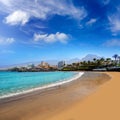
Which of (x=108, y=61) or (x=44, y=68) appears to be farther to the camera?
(x=44, y=68)

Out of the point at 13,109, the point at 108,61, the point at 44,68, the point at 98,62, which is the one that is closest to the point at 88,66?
the point at 98,62

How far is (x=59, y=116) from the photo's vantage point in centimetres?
669

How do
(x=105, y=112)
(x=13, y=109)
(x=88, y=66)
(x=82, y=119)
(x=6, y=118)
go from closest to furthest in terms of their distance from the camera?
(x=82, y=119), (x=6, y=118), (x=105, y=112), (x=13, y=109), (x=88, y=66)

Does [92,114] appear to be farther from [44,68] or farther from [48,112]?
[44,68]

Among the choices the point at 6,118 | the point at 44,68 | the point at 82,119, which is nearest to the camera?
the point at 82,119

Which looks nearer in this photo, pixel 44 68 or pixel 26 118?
pixel 26 118

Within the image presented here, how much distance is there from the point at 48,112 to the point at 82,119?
169 centimetres

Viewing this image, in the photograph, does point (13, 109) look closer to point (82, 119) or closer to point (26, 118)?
point (26, 118)

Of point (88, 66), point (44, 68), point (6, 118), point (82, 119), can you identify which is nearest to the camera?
point (82, 119)

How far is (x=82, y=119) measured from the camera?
6.21 m

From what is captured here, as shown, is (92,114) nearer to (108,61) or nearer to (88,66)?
(88,66)

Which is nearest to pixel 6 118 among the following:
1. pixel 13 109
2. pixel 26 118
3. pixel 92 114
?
pixel 26 118

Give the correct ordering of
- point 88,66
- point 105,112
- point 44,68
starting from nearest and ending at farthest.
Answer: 1. point 105,112
2. point 88,66
3. point 44,68

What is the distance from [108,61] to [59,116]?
130 meters
